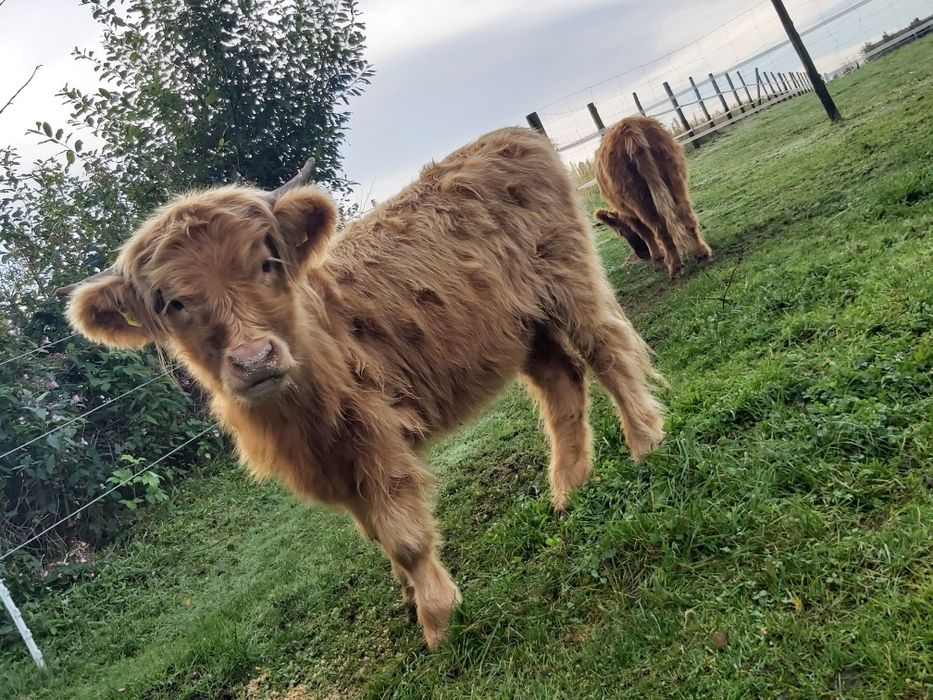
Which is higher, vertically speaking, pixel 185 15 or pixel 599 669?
pixel 185 15

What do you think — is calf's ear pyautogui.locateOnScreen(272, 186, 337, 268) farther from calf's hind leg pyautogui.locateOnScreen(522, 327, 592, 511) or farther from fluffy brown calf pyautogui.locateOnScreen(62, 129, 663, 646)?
calf's hind leg pyautogui.locateOnScreen(522, 327, 592, 511)

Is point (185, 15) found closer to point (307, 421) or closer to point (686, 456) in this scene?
point (307, 421)

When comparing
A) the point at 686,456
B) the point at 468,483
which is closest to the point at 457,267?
the point at 686,456

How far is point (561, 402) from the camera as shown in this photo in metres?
3.76

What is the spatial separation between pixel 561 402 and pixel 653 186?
3960 mm

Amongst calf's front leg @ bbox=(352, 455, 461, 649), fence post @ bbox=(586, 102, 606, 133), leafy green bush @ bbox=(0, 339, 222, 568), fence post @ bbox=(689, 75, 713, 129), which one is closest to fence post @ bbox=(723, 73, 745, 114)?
fence post @ bbox=(689, 75, 713, 129)

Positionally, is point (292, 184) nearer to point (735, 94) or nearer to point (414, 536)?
point (414, 536)

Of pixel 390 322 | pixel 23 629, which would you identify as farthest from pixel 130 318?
pixel 23 629

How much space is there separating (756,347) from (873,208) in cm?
184

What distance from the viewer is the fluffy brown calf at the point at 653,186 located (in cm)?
662

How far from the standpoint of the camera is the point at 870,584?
186 cm

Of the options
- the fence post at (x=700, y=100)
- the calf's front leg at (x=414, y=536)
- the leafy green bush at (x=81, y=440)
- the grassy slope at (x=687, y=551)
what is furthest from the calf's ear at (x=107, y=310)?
the fence post at (x=700, y=100)

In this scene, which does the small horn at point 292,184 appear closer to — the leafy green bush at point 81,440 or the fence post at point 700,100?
the leafy green bush at point 81,440

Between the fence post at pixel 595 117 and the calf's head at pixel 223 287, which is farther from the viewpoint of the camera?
the fence post at pixel 595 117
